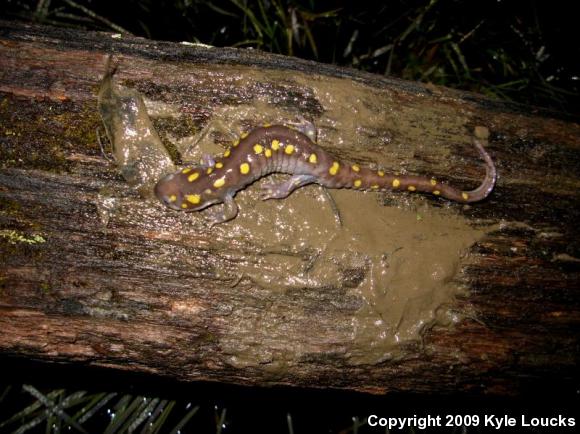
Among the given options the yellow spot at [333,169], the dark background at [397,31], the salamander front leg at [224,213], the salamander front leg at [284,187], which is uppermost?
the dark background at [397,31]

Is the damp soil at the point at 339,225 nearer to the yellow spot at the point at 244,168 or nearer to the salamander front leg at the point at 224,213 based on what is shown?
the salamander front leg at the point at 224,213

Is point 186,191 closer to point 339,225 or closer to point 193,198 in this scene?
point 193,198

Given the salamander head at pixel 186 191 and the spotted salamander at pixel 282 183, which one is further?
the spotted salamander at pixel 282 183

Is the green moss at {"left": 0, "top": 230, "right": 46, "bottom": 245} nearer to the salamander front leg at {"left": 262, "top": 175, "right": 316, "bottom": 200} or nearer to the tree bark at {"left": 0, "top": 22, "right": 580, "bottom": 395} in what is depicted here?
the tree bark at {"left": 0, "top": 22, "right": 580, "bottom": 395}

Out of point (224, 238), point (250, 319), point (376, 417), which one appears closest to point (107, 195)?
point (224, 238)

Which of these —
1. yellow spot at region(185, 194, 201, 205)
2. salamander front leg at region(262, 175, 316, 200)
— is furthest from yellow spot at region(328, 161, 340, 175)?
yellow spot at region(185, 194, 201, 205)

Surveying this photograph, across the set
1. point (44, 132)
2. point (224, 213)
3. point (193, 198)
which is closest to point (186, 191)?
point (193, 198)

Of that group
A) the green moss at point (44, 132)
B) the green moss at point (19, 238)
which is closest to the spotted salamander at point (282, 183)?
the green moss at point (44, 132)
